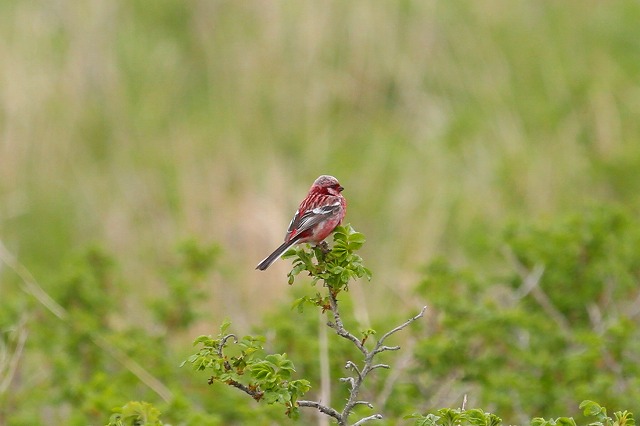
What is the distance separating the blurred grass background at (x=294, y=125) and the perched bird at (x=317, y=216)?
4.70m

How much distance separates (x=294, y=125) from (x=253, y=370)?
8321 mm

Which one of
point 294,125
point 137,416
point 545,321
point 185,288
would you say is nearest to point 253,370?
point 137,416

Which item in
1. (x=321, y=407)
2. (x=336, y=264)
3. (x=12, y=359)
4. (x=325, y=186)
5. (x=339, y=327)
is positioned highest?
(x=12, y=359)

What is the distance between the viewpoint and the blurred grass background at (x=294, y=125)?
419 inches

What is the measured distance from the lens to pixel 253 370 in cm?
389

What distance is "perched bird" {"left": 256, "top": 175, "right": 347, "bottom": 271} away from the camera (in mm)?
4574

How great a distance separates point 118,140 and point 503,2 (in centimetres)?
477

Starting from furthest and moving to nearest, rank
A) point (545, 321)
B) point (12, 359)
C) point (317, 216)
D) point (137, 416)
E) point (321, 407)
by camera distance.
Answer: point (545, 321) → point (12, 359) → point (317, 216) → point (137, 416) → point (321, 407)

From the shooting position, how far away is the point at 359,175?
11562mm

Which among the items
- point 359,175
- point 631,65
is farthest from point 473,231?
point 631,65

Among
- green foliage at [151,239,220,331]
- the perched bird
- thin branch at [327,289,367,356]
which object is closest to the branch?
thin branch at [327,289,367,356]

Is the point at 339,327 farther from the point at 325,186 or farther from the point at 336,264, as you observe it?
the point at 325,186

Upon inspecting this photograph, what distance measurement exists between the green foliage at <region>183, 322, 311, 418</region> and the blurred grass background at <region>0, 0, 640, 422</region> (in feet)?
17.7

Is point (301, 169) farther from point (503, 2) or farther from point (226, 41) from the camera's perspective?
point (503, 2)
